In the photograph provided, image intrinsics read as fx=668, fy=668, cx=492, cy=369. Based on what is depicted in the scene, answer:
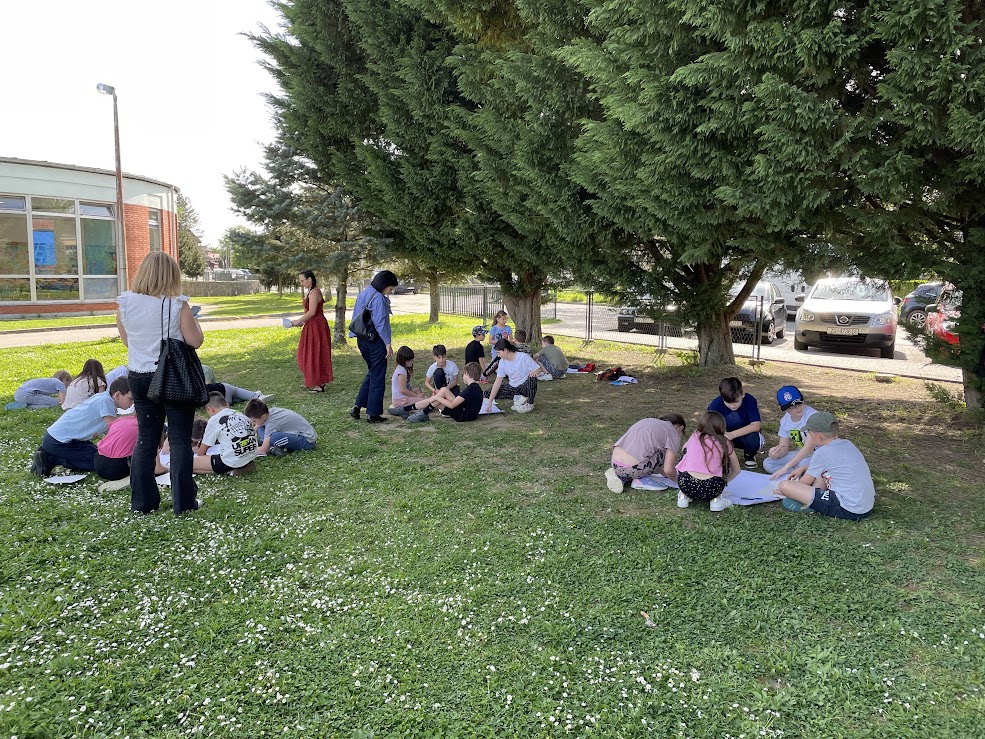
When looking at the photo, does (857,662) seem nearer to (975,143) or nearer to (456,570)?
(456,570)

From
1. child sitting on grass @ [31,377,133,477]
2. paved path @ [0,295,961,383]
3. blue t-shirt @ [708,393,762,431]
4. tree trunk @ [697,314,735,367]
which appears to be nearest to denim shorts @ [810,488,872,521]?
blue t-shirt @ [708,393,762,431]

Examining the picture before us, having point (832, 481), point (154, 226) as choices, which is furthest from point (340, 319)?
point (154, 226)

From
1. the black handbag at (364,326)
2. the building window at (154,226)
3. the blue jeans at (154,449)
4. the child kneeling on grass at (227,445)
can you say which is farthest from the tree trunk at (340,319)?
the building window at (154,226)

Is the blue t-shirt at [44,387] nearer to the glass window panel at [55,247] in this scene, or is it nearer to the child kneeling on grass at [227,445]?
the child kneeling on grass at [227,445]

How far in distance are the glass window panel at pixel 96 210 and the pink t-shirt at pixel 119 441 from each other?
24.9 m

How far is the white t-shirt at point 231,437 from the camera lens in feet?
21.0

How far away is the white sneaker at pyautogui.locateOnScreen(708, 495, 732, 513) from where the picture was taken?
18.1 ft

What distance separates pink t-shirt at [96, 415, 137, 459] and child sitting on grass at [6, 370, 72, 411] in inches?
165

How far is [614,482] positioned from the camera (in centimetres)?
611

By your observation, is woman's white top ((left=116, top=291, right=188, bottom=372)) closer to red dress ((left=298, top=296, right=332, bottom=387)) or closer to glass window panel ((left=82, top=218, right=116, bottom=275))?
red dress ((left=298, top=296, right=332, bottom=387))

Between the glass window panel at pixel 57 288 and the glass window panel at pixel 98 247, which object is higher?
the glass window panel at pixel 98 247

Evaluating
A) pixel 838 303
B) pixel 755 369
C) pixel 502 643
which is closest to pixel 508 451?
pixel 502 643

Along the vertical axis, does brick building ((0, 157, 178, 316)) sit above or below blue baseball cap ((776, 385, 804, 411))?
above

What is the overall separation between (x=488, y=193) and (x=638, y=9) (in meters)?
5.02
